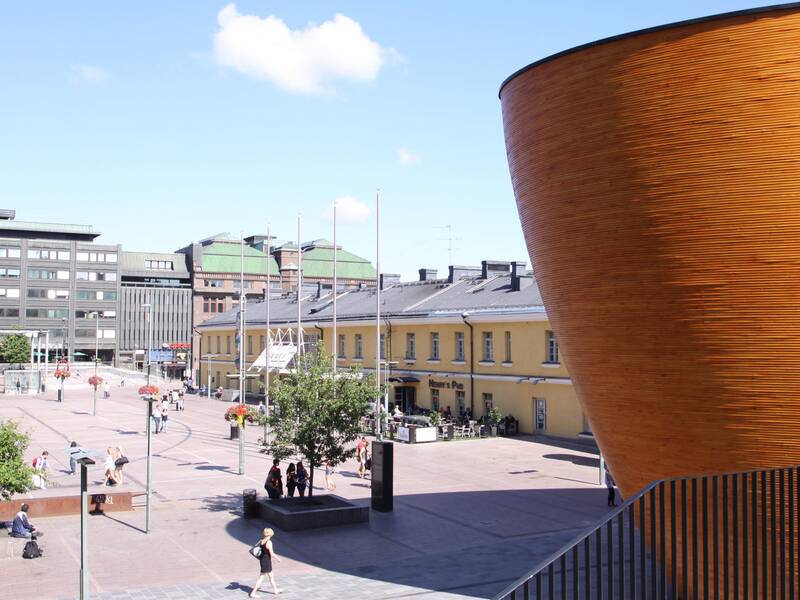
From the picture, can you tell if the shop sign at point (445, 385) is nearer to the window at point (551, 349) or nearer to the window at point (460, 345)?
the window at point (460, 345)

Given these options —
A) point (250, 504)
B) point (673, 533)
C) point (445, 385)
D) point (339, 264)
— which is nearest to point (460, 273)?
point (445, 385)

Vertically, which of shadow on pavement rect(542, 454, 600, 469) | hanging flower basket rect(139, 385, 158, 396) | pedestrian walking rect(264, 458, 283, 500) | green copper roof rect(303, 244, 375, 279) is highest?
green copper roof rect(303, 244, 375, 279)

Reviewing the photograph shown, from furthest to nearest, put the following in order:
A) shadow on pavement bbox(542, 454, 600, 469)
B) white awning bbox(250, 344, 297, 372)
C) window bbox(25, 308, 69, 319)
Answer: window bbox(25, 308, 69, 319), white awning bbox(250, 344, 297, 372), shadow on pavement bbox(542, 454, 600, 469)

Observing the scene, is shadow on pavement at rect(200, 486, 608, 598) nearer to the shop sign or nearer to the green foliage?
the shop sign

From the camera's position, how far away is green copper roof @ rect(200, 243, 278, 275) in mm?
118875

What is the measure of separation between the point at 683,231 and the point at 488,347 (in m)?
33.5

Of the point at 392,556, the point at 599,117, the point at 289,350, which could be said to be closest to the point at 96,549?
the point at 392,556

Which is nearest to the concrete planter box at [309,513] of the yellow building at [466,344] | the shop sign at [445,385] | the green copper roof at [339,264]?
the yellow building at [466,344]

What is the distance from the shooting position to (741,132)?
10984 mm

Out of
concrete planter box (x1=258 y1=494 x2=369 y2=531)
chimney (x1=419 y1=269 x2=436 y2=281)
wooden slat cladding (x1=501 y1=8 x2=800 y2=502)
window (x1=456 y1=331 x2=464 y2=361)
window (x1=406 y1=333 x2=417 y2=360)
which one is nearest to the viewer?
wooden slat cladding (x1=501 y1=8 x2=800 y2=502)

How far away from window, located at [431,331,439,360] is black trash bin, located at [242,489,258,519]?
88.9 ft

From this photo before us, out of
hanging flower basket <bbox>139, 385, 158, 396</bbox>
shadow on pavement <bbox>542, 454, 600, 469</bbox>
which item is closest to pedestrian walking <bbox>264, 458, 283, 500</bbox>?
hanging flower basket <bbox>139, 385, 158, 396</bbox>

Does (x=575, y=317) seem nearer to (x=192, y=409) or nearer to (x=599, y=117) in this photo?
(x=599, y=117)

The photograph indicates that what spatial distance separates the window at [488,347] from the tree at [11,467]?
28472 mm
